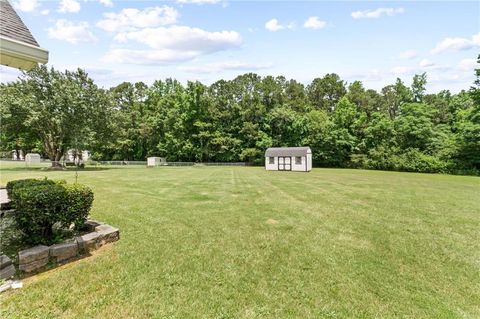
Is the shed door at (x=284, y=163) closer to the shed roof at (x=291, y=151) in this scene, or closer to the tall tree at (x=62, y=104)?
the shed roof at (x=291, y=151)

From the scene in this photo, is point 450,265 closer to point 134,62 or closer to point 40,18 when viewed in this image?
point 40,18

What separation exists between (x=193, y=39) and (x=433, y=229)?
15.6 metres

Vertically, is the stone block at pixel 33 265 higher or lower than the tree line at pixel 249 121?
lower

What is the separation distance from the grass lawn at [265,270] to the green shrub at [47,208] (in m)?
0.78

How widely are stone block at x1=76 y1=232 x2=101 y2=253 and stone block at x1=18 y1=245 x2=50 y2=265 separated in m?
0.50

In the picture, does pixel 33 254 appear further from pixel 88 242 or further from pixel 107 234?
pixel 107 234

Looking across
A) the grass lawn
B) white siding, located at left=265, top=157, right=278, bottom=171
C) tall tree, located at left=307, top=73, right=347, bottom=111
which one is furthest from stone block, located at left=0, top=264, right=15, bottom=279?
tall tree, located at left=307, top=73, right=347, bottom=111

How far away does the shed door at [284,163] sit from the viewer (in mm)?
29286

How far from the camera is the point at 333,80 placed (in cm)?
5097

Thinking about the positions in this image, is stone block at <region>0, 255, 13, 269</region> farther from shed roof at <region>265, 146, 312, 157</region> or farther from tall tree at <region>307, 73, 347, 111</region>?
tall tree at <region>307, 73, 347, 111</region>

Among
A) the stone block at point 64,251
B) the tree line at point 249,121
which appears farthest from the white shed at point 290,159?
the stone block at point 64,251

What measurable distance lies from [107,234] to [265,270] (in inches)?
119

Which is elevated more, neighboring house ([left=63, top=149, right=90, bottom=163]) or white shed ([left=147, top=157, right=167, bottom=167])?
neighboring house ([left=63, top=149, right=90, bottom=163])

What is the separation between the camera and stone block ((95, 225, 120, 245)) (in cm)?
499
